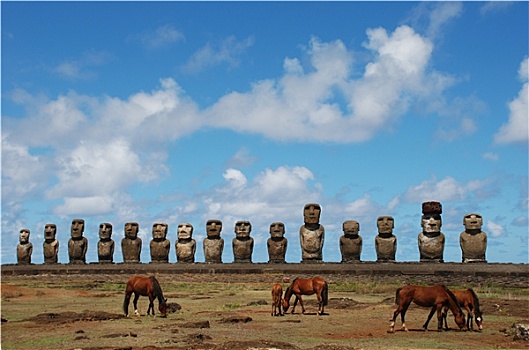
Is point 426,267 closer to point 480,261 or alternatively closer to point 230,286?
point 480,261

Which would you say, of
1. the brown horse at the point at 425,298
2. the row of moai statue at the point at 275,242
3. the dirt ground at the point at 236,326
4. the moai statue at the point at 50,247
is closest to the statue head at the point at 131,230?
the row of moai statue at the point at 275,242

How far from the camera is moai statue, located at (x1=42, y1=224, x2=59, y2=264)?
40062 millimetres

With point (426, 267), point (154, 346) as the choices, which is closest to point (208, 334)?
point (154, 346)

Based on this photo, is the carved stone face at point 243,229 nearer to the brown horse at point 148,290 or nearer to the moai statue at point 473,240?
the moai statue at point 473,240

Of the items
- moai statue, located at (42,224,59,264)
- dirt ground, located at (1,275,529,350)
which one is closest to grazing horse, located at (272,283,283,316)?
dirt ground, located at (1,275,529,350)

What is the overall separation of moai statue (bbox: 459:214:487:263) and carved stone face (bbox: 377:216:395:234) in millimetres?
3180

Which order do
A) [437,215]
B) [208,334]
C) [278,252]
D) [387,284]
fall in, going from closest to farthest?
[208,334] < [387,284] < [437,215] < [278,252]

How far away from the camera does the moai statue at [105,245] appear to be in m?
38.4

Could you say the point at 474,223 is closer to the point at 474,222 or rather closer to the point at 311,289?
the point at 474,222

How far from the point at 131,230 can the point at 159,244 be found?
2.06 meters

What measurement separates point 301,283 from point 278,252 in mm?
16143

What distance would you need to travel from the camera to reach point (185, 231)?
3659 cm

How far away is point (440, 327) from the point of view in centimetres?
1434

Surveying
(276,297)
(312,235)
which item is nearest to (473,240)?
(312,235)
